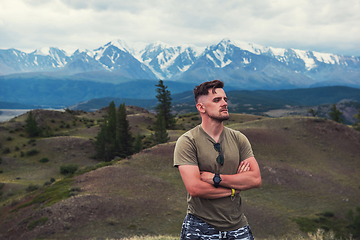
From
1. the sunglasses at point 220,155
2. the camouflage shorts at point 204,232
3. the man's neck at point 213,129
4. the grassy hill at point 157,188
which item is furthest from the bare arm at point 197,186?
the grassy hill at point 157,188

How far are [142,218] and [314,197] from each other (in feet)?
68.0

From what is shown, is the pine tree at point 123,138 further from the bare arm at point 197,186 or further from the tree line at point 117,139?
the bare arm at point 197,186

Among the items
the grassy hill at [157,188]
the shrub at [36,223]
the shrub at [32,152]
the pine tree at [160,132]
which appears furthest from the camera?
the pine tree at [160,132]

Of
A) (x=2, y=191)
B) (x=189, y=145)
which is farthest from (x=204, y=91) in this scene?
(x=2, y=191)

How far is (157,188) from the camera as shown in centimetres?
2586

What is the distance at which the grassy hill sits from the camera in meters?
17.8

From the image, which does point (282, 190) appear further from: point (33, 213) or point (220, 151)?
point (220, 151)

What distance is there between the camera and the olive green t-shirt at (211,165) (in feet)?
14.3

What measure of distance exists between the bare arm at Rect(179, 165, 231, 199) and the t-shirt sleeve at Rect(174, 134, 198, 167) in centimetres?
9

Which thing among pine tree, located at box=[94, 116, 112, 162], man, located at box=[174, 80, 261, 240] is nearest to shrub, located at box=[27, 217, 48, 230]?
man, located at box=[174, 80, 261, 240]

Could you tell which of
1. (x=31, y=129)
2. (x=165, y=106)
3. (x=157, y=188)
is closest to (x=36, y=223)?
(x=157, y=188)

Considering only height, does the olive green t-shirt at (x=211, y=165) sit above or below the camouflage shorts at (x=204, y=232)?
above

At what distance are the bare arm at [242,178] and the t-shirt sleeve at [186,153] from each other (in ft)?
1.17

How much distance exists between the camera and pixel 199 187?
4266 millimetres
